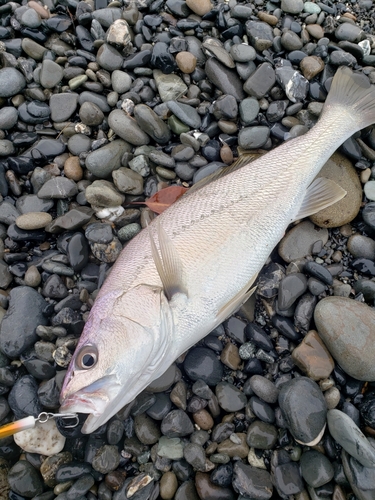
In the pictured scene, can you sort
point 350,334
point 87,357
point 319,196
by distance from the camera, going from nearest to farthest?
point 87,357 → point 350,334 → point 319,196

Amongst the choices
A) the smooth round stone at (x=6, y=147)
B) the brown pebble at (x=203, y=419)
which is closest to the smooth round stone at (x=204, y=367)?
the brown pebble at (x=203, y=419)

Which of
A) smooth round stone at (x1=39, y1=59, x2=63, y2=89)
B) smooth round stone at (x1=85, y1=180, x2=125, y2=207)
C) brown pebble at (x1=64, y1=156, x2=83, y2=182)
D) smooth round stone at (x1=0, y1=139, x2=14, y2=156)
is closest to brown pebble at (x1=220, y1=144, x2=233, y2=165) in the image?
smooth round stone at (x1=85, y1=180, x2=125, y2=207)

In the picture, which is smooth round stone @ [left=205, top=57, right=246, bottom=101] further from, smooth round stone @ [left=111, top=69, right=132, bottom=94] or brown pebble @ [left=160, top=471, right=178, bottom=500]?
brown pebble @ [left=160, top=471, right=178, bottom=500]

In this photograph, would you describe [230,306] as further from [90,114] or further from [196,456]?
[90,114]

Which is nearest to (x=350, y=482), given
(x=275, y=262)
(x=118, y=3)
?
(x=275, y=262)

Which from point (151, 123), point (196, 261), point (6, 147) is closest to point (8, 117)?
point (6, 147)
